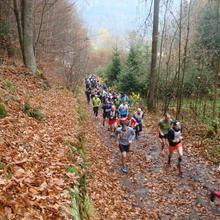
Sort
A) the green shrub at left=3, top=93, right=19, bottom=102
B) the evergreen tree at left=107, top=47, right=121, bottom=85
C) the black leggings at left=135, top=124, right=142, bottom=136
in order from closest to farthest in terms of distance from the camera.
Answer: the green shrub at left=3, top=93, right=19, bottom=102 → the black leggings at left=135, top=124, right=142, bottom=136 → the evergreen tree at left=107, top=47, right=121, bottom=85

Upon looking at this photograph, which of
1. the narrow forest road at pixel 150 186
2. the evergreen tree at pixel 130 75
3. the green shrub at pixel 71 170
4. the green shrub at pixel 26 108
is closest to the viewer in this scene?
the green shrub at pixel 71 170

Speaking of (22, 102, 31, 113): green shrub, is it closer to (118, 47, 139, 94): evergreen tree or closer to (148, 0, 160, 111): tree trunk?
(148, 0, 160, 111): tree trunk

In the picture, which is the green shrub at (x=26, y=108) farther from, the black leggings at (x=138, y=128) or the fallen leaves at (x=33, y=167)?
the black leggings at (x=138, y=128)

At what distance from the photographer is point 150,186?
10.4m

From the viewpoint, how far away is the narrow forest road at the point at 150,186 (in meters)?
8.66

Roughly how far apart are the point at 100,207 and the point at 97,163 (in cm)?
387

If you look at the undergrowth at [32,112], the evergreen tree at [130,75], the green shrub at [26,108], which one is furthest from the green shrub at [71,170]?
the evergreen tree at [130,75]

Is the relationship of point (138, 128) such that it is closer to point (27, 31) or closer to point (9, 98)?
point (9, 98)

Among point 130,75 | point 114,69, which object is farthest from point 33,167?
point 114,69

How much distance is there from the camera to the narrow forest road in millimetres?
8656

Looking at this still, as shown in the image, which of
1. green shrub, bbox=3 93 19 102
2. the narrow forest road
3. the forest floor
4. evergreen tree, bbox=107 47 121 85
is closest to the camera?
the forest floor

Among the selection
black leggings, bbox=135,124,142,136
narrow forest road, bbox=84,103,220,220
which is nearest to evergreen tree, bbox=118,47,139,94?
black leggings, bbox=135,124,142,136

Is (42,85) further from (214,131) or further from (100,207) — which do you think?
(100,207)

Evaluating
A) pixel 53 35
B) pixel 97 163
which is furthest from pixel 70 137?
pixel 53 35
